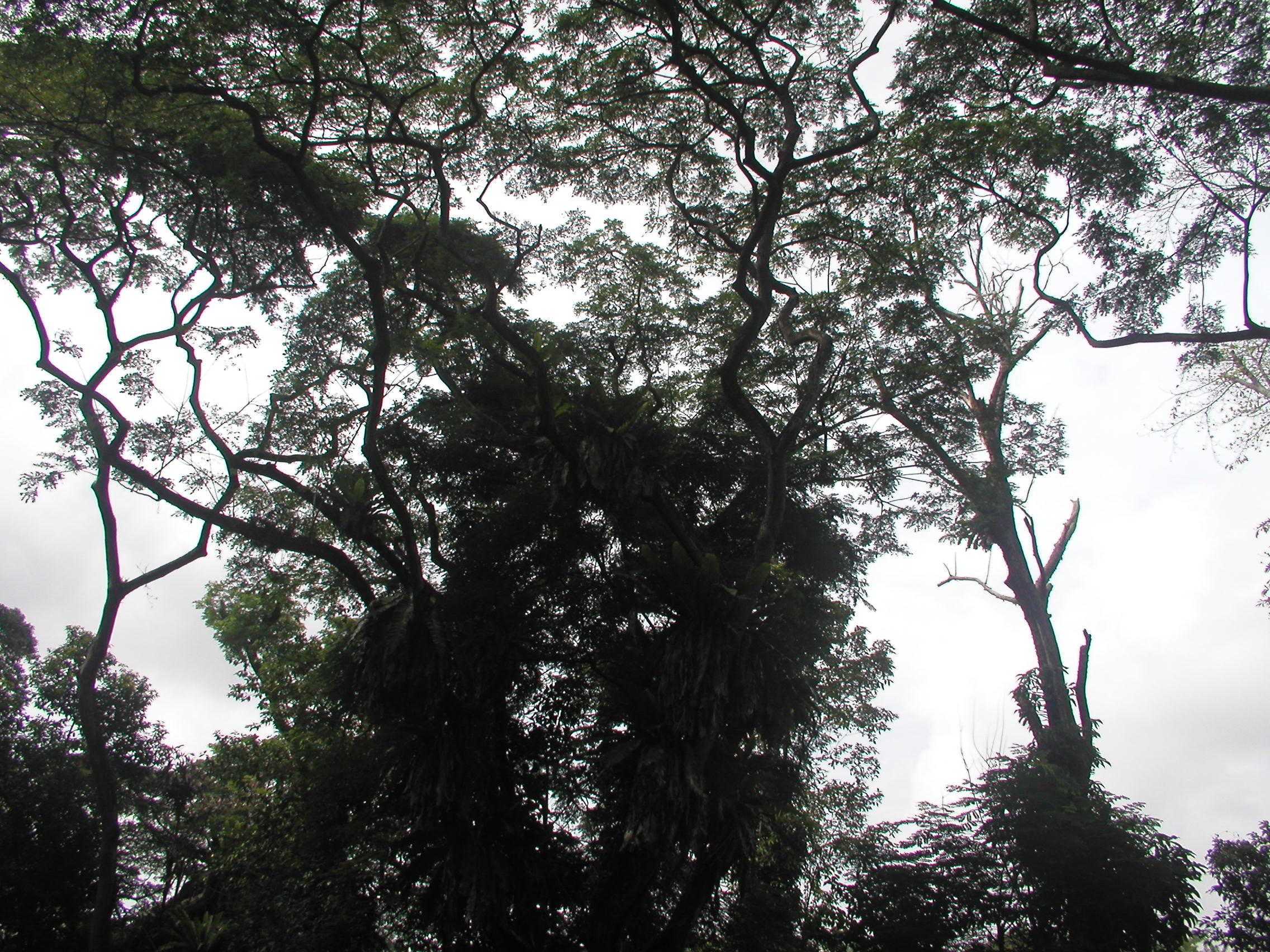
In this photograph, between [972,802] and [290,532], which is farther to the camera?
[972,802]

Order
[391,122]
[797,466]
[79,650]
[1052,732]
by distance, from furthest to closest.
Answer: [79,650] < [1052,732] < [797,466] < [391,122]

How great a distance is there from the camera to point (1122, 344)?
10648 millimetres

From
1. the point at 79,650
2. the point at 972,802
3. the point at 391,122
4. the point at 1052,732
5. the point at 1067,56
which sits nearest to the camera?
the point at 1067,56

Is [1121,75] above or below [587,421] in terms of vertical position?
above

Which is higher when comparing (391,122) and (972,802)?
(391,122)

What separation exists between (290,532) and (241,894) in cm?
437

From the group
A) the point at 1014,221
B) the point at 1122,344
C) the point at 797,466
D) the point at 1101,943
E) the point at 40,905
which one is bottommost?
the point at 40,905

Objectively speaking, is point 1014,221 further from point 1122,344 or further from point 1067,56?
point 1067,56

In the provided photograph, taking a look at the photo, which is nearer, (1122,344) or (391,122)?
(391,122)

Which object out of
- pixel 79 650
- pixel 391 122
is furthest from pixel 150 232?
pixel 79 650

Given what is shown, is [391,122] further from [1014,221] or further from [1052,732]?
[1052,732]

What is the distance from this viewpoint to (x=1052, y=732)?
12.7 meters

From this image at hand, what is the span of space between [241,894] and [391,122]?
941 cm

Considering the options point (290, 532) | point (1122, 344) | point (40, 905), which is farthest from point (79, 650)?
point (1122, 344)
